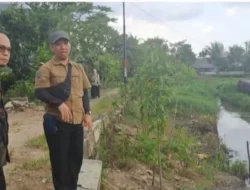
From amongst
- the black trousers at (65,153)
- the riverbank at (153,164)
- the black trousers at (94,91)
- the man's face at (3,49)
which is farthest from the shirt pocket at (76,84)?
the black trousers at (94,91)

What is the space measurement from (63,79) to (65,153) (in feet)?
1.95

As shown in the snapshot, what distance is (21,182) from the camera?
14.5ft

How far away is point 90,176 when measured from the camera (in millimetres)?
4633

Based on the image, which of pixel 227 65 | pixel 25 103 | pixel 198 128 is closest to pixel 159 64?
pixel 25 103

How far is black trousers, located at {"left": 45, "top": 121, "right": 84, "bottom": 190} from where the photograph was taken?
125 inches

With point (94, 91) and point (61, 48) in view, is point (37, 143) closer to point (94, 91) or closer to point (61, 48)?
point (61, 48)

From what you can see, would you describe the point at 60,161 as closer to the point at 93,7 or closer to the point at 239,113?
the point at 93,7

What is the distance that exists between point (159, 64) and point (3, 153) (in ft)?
14.8

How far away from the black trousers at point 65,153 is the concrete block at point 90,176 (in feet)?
2.74

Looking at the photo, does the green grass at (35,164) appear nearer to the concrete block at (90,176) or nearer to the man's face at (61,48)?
the concrete block at (90,176)

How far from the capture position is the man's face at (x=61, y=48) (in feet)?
10.2

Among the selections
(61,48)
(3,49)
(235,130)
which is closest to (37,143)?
(61,48)

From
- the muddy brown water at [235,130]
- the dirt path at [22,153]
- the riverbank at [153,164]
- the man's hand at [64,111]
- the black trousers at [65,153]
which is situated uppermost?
the man's hand at [64,111]

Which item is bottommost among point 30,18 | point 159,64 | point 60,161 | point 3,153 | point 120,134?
point 120,134
